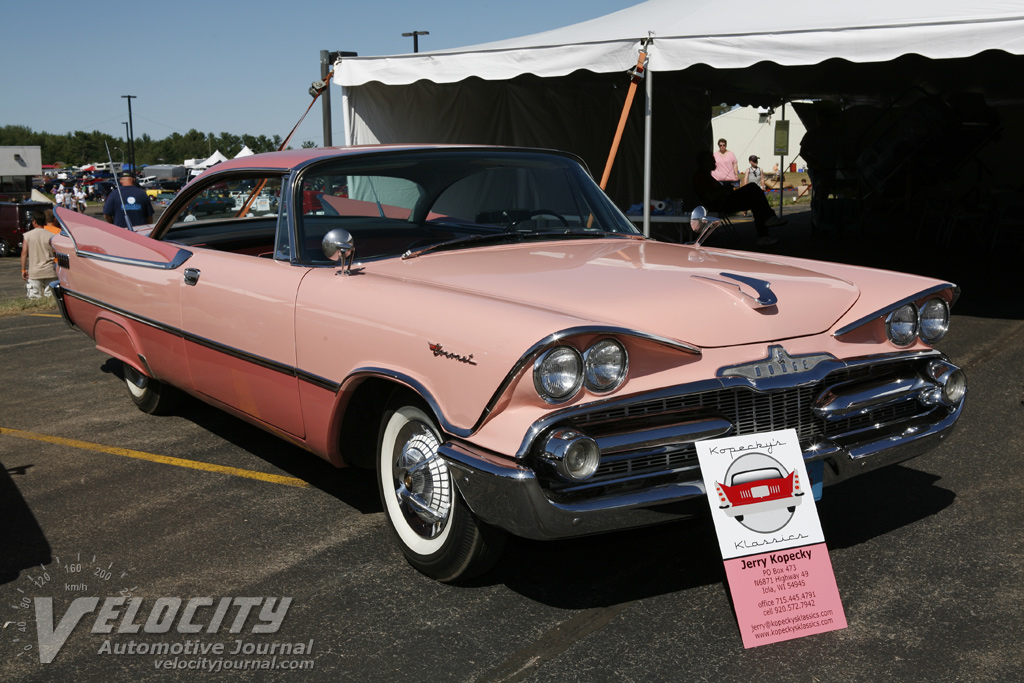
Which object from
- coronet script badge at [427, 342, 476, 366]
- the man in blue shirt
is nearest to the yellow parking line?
coronet script badge at [427, 342, 476, 366]

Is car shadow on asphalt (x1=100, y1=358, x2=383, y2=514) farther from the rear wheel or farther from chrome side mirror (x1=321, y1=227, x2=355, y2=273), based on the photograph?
chrome side mirror (x1=321, y1=227, x2=355, y2=273)

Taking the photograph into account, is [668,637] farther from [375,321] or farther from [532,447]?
[375,321]

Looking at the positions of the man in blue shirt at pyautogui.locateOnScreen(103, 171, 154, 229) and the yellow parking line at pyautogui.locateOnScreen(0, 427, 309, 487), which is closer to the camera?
the yellow parking line at pyautogui.locateOnScreen(0, 427, 309, 487)

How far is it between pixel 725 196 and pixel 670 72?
2.15 meters

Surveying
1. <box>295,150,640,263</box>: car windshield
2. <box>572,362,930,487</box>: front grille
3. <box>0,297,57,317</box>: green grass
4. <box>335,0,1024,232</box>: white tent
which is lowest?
<box>0,297,57,317</box>: green grass

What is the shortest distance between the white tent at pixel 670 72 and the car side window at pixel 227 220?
4334mm

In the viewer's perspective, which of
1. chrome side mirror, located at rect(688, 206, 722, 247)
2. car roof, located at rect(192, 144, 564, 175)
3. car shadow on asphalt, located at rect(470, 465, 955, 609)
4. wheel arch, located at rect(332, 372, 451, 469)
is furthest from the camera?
chrome side mirror, located at rect(688, 206, 722, 247)

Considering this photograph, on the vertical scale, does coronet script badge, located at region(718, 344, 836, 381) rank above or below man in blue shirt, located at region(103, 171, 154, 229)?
below

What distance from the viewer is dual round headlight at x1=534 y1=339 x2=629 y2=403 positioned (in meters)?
2.63

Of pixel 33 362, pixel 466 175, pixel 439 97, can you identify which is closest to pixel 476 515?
pixel 466 175

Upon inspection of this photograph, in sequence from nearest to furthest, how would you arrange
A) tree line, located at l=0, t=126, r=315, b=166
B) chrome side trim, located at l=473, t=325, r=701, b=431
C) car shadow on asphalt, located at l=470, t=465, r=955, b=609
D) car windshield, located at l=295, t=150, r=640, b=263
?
chrome side trim, located at l=473, t=325, r=701, b=431, car shadow on asphalt, located at l=470, t=465, r=955, b=609, car windshield, located at l=295, t=150, r=640, b=263, tree line, located at l=0, t=126, r=315, b=166

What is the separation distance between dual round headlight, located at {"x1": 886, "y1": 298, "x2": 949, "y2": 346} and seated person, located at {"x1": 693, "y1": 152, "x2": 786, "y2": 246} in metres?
10.3

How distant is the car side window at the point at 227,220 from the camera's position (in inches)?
190

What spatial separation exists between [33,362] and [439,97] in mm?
6253
